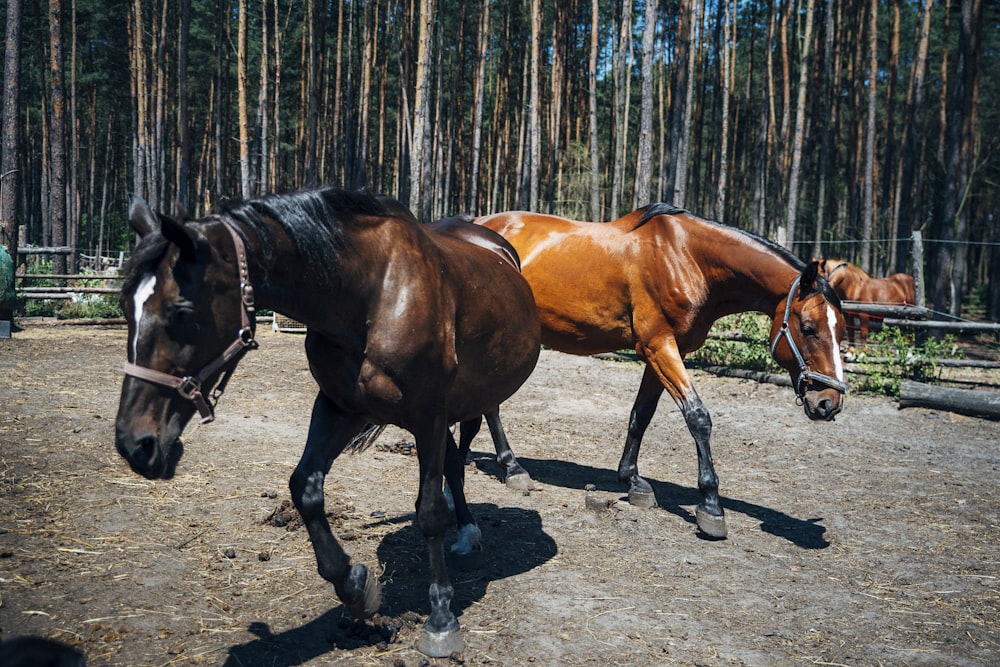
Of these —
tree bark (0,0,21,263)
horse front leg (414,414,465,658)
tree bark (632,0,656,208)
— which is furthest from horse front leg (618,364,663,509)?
tree bark (0,0,21,263)

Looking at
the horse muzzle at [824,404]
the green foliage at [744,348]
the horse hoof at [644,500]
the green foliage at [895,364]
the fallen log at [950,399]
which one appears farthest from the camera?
the green foliage at [744,348]

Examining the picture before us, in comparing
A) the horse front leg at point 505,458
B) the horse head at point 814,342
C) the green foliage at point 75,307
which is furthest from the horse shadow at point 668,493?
the green foliage at point 75,307

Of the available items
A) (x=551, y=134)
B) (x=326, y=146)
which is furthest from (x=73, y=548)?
(x=326, y=146)

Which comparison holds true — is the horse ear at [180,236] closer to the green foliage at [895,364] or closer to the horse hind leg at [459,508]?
the horse hind leg at [459,508]

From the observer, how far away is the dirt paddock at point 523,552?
3203 millimetres

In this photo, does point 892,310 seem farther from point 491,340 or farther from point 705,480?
point 491,340

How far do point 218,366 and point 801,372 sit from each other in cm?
388

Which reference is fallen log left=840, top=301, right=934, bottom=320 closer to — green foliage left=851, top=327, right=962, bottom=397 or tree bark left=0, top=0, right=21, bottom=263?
green foliage left=851, top=327, right=962, bottom=397

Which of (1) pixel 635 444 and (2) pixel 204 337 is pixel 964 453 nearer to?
(1) pixel 635 444

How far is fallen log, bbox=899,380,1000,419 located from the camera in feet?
29.0

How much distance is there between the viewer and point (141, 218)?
8.29 feet

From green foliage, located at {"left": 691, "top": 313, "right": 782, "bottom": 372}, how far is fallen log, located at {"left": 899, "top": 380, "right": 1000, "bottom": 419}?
2.08m

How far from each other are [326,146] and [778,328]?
33.4 m

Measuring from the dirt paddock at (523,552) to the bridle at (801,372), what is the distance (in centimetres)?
106
